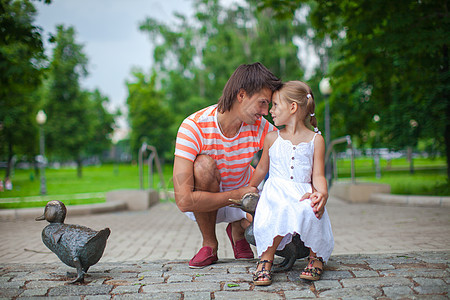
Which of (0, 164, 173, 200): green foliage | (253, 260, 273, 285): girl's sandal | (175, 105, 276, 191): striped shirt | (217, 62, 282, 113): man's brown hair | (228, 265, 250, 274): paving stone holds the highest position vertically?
(217, 62, 282, 113): man's brown hair

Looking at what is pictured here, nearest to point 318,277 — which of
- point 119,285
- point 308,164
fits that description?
point 308,164

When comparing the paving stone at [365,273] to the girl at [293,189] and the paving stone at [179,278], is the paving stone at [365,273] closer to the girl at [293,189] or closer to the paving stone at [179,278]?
the girl at [293,189]

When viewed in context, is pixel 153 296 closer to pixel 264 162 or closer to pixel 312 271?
pixel 312 271

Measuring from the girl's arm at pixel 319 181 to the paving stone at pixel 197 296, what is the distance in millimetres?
844

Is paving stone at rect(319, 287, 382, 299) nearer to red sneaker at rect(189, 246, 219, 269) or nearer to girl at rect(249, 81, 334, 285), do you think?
girl at rect(249, 81, 334, 285)

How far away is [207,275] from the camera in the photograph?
2965 mm

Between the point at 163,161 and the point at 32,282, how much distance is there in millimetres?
30786

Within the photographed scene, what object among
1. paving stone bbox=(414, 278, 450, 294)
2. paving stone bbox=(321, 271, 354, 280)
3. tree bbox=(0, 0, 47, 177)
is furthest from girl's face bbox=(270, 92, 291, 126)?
tree bbox=(0, 0, 47, 177)

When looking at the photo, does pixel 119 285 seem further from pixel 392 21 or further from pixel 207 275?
pixel 392 21

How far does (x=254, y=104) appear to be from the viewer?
3080 millimetres

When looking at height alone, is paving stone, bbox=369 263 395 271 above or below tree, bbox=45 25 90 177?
below


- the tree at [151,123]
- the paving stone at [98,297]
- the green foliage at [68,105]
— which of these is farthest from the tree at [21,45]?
the tree at [151,123]

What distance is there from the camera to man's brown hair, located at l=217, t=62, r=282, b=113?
300 cm

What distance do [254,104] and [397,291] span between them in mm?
1533
